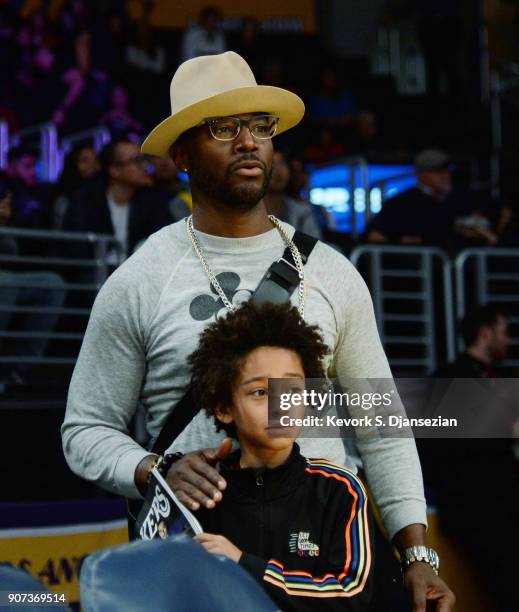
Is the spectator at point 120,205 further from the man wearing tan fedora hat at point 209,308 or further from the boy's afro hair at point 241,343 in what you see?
the boy's afro hair at point 241,343

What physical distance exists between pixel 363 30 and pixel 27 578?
56.0 ft

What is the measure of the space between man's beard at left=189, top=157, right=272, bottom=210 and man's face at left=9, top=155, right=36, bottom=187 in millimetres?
7379

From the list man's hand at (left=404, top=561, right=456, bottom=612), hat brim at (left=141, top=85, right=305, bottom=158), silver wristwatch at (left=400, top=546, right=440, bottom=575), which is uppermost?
hat brim at (left=141, top=85, right=305, bottom=158)

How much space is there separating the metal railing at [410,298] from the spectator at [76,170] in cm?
226

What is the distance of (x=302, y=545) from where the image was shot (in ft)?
9.77

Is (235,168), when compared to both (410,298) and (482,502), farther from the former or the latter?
(410,298)

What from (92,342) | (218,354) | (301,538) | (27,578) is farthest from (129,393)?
(27,578)

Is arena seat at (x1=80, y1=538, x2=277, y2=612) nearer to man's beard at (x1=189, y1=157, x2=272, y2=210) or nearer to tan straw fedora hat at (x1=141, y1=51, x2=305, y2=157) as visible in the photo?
man's beard at (x1=189, y1=157, x2=272, y2=210)

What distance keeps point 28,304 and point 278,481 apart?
16.3 feet

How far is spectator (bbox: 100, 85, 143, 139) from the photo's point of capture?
42.0 feet

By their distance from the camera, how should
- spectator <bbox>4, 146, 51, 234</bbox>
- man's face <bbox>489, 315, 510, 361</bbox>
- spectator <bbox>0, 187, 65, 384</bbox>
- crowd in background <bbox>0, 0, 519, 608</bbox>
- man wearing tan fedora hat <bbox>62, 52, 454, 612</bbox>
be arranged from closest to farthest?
man wearing tan fedora hat <bbox>62, 52, 454, 612</bbox>, spectator <bbox>0, 187, 65, 384</bbox>, man's face <bbox>489, 315, 510, 361</bbox>, crowd in background <bbox>0, 0, 519, 608</bbox>, spectator <bbox>4, 146, 51, 234</bbox>

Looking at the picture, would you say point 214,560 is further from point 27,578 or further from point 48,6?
→ point 48,6

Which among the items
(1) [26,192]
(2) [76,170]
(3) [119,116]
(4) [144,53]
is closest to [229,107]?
(2) [76,170]

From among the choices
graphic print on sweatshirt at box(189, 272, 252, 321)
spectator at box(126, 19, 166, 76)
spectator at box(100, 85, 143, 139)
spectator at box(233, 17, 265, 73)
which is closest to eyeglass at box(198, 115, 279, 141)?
graphic print on sweatshirt at box(189, 272, 252, 321)
